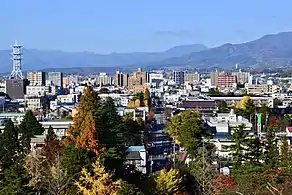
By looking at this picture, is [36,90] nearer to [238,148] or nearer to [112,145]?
[112,145]

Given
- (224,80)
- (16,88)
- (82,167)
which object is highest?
(82,167)

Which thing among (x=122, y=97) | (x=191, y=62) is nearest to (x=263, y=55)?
(x=191, y=62)

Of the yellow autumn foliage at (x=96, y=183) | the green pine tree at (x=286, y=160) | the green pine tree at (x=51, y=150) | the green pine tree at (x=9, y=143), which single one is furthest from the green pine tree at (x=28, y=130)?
the yellow autumn foliage at (x=96, y=183)

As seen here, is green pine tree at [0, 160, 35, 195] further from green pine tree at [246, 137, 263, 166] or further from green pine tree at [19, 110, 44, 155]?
green pine tree at [19, 110, 44, 155]

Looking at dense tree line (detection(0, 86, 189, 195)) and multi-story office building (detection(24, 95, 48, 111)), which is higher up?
dense tree line (detection(0, 86, 189, 195))

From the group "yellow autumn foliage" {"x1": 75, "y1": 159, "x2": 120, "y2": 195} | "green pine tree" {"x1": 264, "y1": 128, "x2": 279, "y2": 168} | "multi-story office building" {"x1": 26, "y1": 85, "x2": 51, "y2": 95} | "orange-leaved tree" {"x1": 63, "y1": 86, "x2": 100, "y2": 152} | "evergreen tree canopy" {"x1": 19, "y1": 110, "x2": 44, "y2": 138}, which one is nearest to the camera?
"yellow autumn foliage" {"x1": 75, "y1": 159, "x2": 120, "y2": 195}

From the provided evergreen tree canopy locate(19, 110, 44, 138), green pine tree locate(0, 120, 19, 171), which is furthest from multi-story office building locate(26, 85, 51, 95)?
green pine tree locate(0, 120, 19, 171)

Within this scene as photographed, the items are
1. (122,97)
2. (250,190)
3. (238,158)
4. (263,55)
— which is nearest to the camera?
(250,190)

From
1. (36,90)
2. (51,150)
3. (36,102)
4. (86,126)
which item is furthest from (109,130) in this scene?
(36,90)

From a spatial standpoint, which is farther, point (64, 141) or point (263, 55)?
point (263, 55)

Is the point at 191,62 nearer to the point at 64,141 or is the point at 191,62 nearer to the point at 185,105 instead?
the point at 185,105

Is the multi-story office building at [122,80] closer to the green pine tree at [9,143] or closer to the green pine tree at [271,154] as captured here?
the green pine tree at [9,143]
